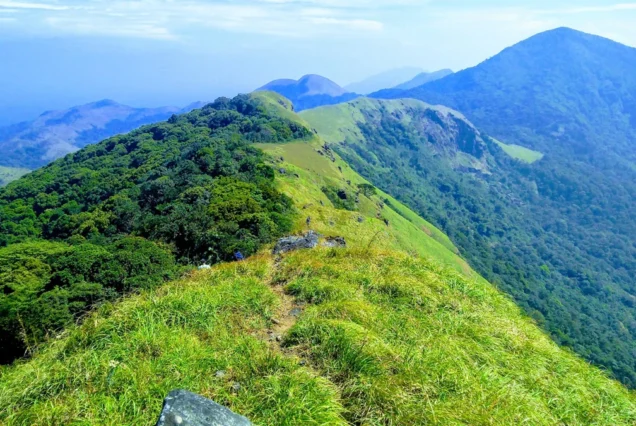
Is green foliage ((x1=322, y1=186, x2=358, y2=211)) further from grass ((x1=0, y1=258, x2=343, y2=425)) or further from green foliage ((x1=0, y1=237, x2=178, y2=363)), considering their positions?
grass ((x1=0, y1=258, x2=343, y2=425))

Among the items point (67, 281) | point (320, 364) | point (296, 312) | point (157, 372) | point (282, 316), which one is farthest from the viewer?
point (67, 281)

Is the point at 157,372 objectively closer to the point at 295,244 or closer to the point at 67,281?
the point at 295,244

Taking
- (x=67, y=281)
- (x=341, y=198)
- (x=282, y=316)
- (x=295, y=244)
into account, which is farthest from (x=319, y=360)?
(x=341, y=198)

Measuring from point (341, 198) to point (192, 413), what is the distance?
283 ft

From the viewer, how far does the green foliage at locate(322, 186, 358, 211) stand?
83.8 m

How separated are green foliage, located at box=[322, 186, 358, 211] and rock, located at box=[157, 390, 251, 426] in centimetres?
7576

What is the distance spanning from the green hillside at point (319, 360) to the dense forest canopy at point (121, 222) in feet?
8.30

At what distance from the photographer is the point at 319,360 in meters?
8.09

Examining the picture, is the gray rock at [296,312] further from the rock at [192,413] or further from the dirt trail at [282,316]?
the rock at [192,413]

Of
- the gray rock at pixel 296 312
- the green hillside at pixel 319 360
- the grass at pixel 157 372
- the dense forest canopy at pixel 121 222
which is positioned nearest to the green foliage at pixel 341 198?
the dense forest canopy at pixel 121 222

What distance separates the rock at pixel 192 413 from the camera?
16.7 feet

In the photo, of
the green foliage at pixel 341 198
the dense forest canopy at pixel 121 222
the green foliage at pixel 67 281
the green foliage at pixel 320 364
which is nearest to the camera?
the green foliage at pixel 320 364

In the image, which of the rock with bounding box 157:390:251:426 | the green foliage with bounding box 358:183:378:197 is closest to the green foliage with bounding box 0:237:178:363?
the rock with bounding box 157:390:251:426

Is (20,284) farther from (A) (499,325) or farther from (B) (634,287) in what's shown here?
(B) (634,287)
